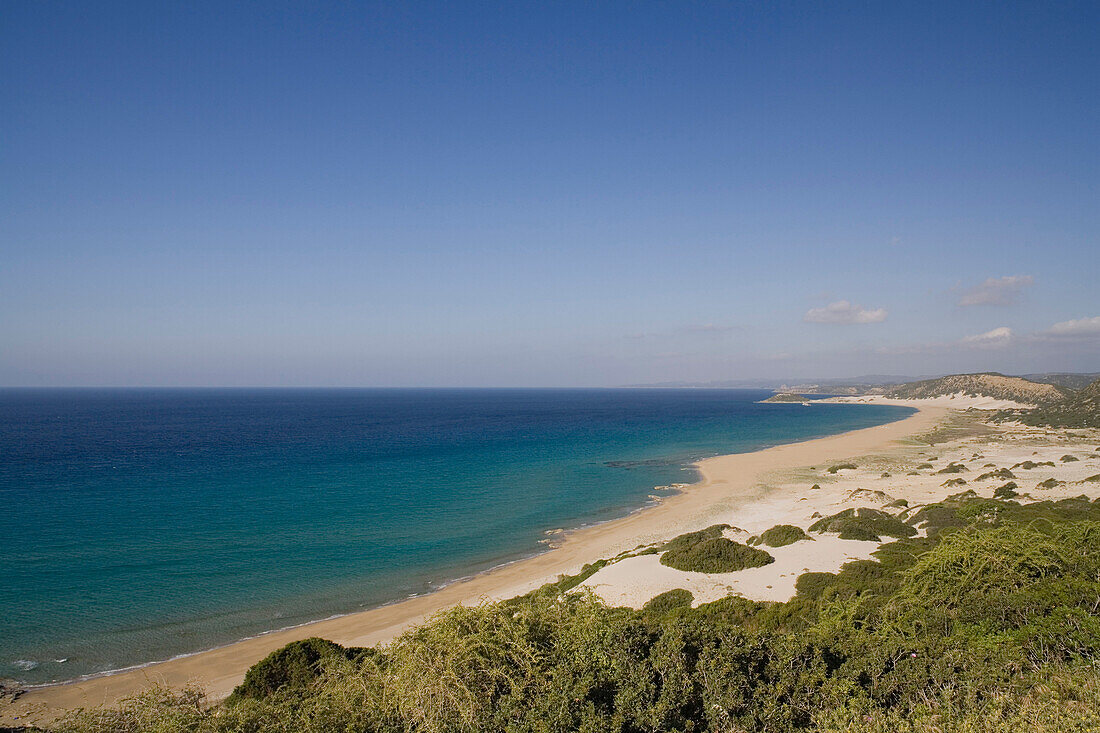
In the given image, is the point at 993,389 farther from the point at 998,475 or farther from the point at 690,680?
the point at 690,680

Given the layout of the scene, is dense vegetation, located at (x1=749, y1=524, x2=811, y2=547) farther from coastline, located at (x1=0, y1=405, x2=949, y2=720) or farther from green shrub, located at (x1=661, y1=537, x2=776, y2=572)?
coastline, located at (x1=0, y1=405, x2=949, y2=720)

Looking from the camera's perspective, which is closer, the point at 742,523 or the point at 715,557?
the point at 715,557

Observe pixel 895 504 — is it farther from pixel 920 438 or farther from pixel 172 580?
pixel 920 438

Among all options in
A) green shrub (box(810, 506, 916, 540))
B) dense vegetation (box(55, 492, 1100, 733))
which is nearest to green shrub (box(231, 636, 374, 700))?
dense vegetation (box(55, 492, 1100, 733))

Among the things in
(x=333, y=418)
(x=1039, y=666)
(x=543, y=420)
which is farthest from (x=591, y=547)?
(x=333, y=418)

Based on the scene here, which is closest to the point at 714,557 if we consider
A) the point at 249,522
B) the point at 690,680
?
the point at 690,680

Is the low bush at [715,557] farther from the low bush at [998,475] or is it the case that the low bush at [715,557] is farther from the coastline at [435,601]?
the low bush at [998,475]
